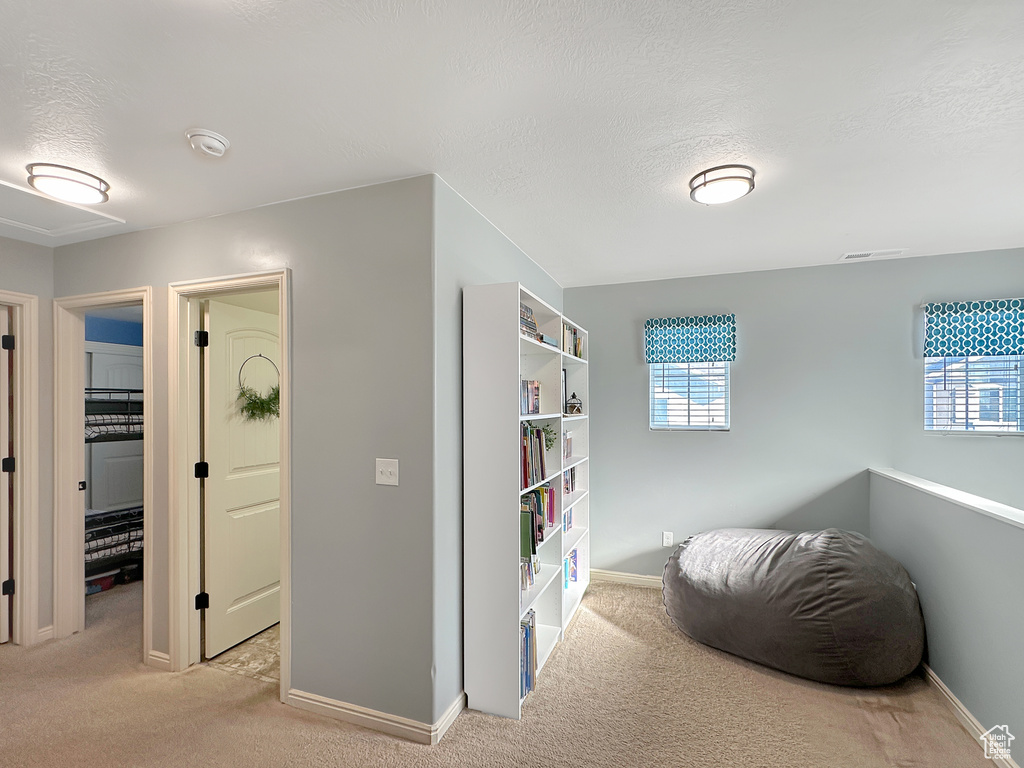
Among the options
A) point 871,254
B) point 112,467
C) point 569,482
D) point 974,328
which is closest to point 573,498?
point 569,482

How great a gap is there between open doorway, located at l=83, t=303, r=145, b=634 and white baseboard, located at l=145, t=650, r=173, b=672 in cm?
100

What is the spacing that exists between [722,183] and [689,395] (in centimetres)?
210

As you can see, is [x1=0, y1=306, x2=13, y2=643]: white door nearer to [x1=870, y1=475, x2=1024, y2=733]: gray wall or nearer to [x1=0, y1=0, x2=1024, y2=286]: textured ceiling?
[x1=0, y1=0, x2=1024, y2=286]: textured ceiling

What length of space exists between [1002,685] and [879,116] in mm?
2256

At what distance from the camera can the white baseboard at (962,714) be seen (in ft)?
6.62

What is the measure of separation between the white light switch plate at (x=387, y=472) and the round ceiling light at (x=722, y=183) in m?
1.84

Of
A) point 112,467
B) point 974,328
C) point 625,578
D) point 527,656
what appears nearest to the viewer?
point 527,656

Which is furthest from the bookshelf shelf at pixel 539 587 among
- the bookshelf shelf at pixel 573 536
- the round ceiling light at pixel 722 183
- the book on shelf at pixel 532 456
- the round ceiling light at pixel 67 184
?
the round ceiling light at pixel 67 184

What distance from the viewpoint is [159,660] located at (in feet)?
9.34

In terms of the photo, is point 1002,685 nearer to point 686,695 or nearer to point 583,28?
point 686,695

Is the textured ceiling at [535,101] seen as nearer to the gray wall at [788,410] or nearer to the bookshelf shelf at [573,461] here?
the gray wall at [788,410]

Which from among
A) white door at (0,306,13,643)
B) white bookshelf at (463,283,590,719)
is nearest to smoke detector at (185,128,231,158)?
white bookshelf at (463,283,590,719)

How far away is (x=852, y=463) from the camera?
3.69 m

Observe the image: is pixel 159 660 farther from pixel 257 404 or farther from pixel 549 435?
pixel 549 435
